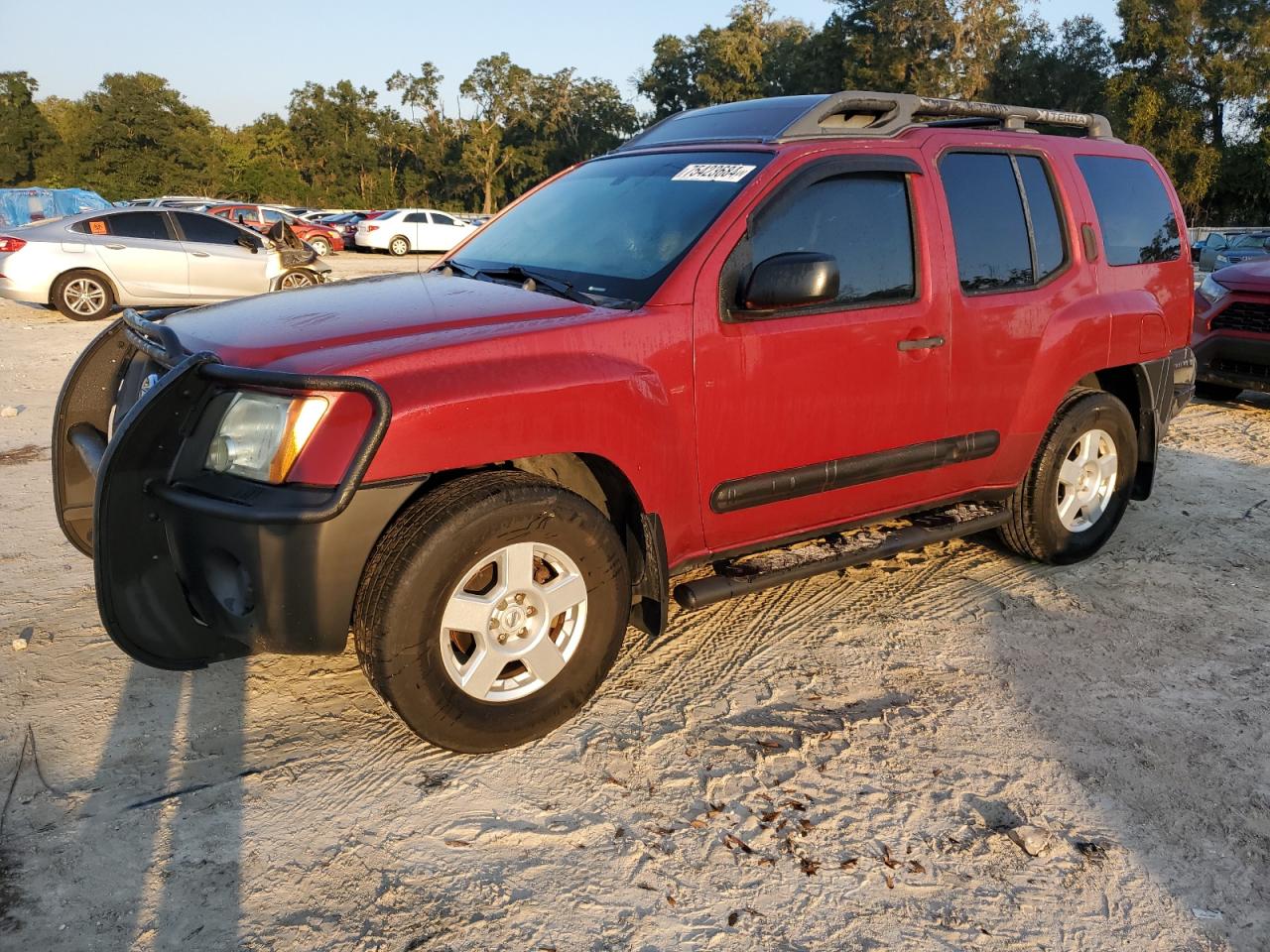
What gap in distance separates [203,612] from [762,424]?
1.90m

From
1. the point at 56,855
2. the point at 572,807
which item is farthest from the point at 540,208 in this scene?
the point at 56,855

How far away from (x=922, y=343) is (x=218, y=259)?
11.9 metres

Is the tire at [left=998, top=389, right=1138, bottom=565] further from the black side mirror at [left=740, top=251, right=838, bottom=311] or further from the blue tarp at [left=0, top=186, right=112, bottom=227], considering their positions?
the blue tarp at [left=0, top=186, right=112, bottom=227]

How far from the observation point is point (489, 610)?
2.99 meters

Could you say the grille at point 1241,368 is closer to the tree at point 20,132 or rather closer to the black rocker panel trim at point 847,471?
the black rocker panel trim at point 847,471

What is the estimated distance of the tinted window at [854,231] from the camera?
361 cm

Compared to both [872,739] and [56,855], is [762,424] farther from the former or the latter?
[56,855]

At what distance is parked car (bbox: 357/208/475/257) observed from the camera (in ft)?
100

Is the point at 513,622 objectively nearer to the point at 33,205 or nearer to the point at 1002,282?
the point at 1002,282

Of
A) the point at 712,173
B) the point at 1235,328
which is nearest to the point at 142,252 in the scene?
the point at 712,173

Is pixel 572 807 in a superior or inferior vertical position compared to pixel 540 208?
inferior

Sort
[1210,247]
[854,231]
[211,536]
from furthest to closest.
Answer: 1. [1210,247]
2. [854,231]
3. [211,536]

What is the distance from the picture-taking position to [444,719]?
2977 mm

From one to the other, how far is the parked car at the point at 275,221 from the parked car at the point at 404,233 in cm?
94
